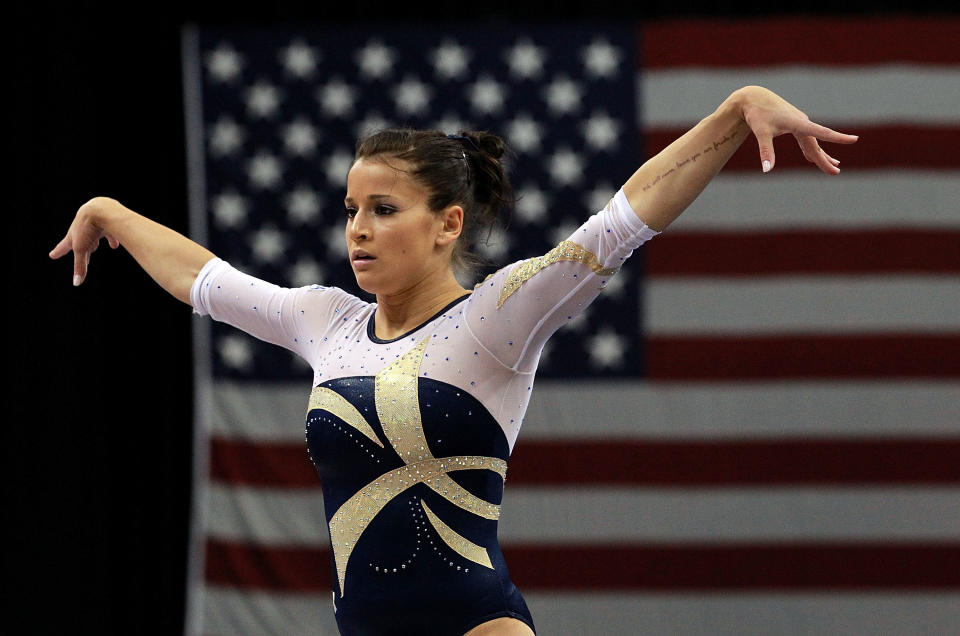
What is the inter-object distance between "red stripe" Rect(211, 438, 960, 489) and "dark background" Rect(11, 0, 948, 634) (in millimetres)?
600

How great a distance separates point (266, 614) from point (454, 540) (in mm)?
2469

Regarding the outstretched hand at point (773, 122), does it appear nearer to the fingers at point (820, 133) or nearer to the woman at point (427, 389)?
the fingers at point (820, 133)

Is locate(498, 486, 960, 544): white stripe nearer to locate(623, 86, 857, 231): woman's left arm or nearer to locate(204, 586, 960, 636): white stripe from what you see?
locate(204, 586, 960, 636): white stripe

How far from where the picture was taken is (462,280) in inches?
87.9

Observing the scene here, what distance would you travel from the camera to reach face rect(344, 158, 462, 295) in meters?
1.98

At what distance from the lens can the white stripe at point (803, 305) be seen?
3992 millimetres

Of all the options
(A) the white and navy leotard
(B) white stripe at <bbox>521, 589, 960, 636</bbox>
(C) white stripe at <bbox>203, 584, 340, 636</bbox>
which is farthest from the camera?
(C) white stripe at <bbox>203, 584, 340, 636</bbox>

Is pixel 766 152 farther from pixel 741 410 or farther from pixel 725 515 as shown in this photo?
pixel 725 515

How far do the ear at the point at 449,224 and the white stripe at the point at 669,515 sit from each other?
2.17 m

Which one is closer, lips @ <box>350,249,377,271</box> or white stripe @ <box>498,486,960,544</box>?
lips @ <box>350,249,377,271</box>

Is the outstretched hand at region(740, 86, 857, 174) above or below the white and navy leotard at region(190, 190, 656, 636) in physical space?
above

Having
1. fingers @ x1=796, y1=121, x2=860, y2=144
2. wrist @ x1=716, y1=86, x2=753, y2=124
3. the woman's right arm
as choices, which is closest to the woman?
wrist @ x1=716, y1=86, x2=753, y2=124

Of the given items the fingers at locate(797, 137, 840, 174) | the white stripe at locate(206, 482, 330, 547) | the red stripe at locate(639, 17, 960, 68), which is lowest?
the white stripe at locate(206, 482, 330, 547)

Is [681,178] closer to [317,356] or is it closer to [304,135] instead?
[317,356]
